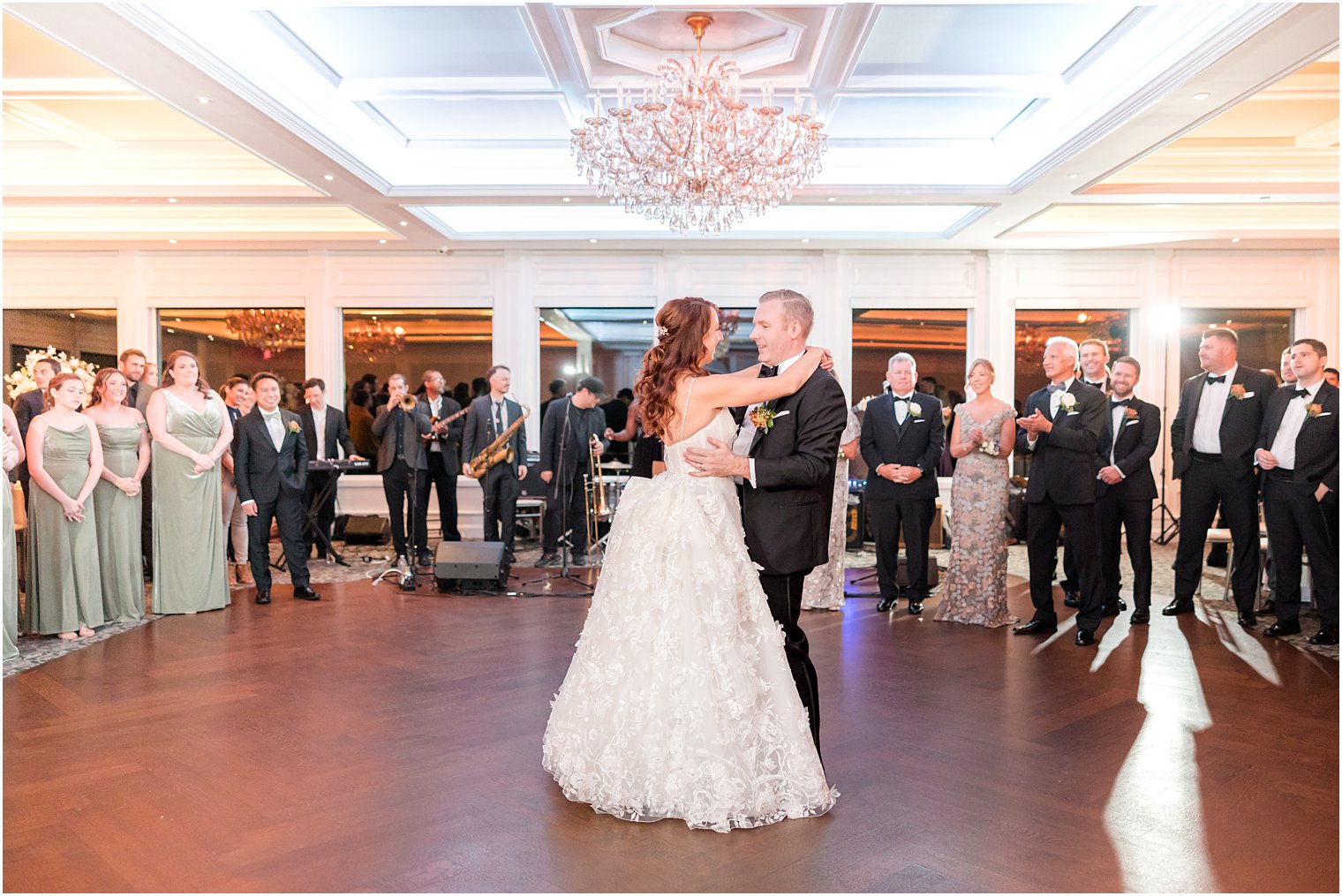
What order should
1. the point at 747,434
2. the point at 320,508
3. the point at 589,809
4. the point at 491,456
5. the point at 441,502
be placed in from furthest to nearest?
the point at 441,502
the point at 320,508
the point at 491,456
the point at 747,434
the point at 589,809

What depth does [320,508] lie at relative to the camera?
27.2 ft

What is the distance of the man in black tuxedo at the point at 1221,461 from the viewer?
5797mm

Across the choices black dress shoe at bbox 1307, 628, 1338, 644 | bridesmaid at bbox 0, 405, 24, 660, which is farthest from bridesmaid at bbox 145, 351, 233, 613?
black dress shoe at bbox 1307, 628, 1338, 644

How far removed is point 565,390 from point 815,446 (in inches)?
312

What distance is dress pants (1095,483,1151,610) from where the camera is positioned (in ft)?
19.8

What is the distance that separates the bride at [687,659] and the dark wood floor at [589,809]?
13cm

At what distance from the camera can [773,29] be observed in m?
5.62

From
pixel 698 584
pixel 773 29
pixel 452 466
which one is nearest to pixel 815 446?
pixel 698 584

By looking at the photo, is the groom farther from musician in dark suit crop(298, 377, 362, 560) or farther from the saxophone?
musician in dark suit crop(298, 377, 362, 560)

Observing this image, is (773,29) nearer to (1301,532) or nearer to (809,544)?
(809,544)

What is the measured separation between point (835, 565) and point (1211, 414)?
2.66m

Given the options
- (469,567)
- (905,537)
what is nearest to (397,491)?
(469,567)

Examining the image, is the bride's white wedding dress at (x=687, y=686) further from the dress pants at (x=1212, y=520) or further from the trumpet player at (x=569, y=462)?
the trumpet player at (x=569, y=462)

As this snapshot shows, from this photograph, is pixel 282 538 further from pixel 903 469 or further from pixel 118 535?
pixel 903 469
